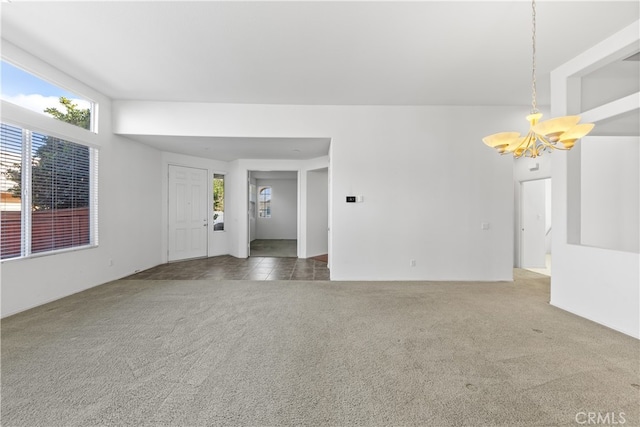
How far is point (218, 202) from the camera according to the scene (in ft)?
22.9

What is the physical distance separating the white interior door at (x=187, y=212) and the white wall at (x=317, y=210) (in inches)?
107

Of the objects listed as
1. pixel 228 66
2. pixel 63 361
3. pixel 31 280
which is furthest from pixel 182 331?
pixel 228 66

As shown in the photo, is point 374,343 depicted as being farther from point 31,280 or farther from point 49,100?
point 49,100

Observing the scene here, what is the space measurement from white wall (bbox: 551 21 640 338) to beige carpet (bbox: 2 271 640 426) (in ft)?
0.83

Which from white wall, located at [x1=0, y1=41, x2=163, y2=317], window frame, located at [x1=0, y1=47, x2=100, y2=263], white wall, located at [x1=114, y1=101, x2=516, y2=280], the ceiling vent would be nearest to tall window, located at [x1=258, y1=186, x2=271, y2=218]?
white wall, located at [x1=0, y1=41, x2=163, y2=317]

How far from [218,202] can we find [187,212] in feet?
2.94

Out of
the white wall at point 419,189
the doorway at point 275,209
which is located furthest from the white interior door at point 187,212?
the doorway at point 275,209

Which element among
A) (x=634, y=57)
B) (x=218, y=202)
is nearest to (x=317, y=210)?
(x=218, y=202)

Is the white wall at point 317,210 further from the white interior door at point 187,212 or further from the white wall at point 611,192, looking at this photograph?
the white wall at point 611,192

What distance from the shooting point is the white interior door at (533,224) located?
18.5ft

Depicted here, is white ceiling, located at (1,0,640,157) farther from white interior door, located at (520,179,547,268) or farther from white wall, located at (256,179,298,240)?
white wall, located at (256,179,298,240)

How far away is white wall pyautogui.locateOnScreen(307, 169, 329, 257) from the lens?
6.68 metres

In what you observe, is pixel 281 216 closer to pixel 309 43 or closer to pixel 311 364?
pixel 309 43

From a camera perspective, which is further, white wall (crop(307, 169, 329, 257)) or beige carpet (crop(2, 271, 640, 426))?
white wall (crop(307, 169, 329, 257))
